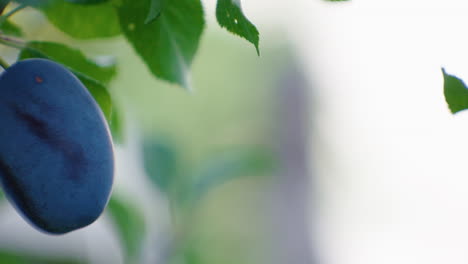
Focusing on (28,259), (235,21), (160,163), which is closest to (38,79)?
(235,21)

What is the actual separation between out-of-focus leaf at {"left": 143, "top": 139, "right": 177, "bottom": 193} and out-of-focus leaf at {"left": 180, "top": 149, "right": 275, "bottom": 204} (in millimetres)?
67

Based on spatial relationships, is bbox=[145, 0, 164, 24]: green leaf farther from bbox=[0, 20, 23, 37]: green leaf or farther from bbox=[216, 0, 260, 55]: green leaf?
bbox=[0, 20, 23, 37]: green leaf

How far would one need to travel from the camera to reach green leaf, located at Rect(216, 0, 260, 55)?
48 centimetres

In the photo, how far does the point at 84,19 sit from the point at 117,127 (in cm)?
15

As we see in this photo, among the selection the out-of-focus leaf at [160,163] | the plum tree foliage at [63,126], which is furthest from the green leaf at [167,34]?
the out-of-focus leaf at [160,163]

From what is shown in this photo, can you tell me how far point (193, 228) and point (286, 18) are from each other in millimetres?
4516

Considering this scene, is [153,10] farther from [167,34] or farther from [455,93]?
[455,93]

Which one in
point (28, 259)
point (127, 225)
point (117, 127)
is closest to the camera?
point (117, 127)

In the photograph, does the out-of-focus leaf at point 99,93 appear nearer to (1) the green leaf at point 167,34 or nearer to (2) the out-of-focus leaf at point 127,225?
(1) the green leaf at point 167,34

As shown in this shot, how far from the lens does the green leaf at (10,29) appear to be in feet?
2.02

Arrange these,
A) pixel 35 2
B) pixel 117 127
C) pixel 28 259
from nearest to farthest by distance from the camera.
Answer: pixel 35 2
pixel 117 127
pixel 28 259

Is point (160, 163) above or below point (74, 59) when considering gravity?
below

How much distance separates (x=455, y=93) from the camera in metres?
0.47

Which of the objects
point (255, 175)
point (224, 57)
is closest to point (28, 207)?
point (255, 175)
